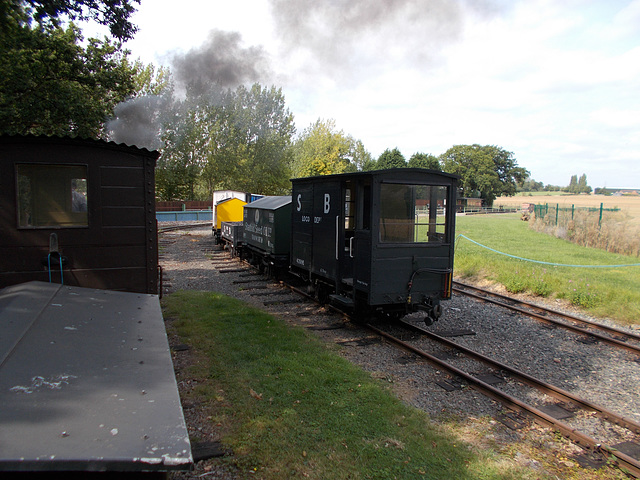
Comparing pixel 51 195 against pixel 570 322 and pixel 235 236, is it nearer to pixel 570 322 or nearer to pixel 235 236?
pixel 570 322

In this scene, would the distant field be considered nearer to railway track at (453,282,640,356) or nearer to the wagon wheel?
railway track at (453,282,640,356)

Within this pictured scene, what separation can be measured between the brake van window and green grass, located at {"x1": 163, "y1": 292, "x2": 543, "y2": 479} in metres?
2.81

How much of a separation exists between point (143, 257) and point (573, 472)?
584 cm

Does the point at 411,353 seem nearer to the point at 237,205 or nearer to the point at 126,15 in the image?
the point at 126,15

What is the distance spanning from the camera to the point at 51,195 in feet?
18.0

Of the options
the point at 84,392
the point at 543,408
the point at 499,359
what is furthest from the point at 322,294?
the point at 84,392

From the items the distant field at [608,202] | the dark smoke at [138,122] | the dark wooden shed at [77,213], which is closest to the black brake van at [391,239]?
the dark wooden shed at [77,213]

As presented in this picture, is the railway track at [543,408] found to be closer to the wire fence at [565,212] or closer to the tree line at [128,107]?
the tree line at [128,107]

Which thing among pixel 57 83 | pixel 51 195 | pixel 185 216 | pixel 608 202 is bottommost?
pixel 185 216

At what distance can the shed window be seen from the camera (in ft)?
25.4

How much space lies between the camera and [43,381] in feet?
8.32

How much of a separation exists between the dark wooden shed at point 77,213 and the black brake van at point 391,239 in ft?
12.4

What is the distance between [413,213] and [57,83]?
545 inches

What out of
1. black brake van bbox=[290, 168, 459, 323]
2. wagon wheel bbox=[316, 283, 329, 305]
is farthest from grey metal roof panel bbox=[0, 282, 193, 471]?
wagon wheel bbox=[316, 283, 329, 305]
